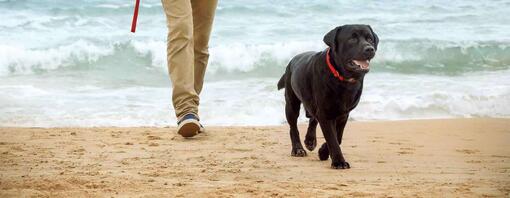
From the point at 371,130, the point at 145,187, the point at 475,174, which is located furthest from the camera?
the point at 371,130

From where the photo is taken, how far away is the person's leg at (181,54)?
255 inches

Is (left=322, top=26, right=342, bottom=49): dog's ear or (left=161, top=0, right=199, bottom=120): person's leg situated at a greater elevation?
(left=322, top=26, right=342, bottom=49): dog's ear

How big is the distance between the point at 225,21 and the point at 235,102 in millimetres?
8727

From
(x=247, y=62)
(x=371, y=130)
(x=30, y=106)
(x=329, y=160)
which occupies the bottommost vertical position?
(x=247, y=62)

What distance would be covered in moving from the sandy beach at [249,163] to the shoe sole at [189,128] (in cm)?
7

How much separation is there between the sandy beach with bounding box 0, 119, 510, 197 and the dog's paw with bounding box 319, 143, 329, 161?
0.05 meters

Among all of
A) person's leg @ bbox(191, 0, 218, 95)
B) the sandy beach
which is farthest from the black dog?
person's leg @ bbox(191, 0, 218, 95)

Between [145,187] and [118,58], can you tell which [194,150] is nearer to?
[145,187]

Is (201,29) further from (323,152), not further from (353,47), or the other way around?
(353,47)

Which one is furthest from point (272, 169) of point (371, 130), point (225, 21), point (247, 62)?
point (225, 21)

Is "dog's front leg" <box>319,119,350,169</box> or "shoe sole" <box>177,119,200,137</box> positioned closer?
"dog's front leg" <box>319,119,350,169</box>

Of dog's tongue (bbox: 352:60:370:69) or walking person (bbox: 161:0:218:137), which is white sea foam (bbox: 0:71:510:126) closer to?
walking person (bbox: 161:0:218:137)

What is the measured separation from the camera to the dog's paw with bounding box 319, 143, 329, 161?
588cm

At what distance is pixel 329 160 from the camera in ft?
19.5
